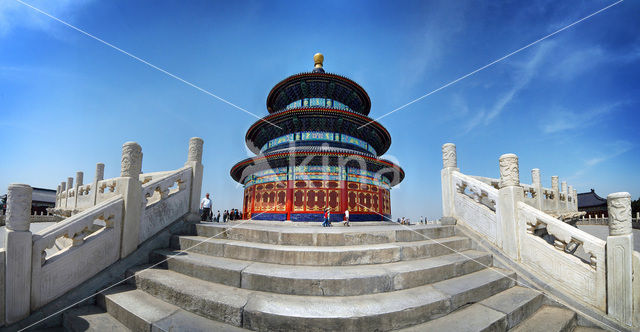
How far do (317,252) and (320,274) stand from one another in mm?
535

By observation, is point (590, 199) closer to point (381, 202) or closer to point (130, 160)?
point (381, 202)

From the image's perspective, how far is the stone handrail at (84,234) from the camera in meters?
3.56

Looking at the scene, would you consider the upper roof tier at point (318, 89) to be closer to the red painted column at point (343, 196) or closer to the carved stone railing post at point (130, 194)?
the red painted column at point (343, 196)

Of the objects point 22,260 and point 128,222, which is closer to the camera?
point 22,260

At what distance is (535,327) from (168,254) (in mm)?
6200

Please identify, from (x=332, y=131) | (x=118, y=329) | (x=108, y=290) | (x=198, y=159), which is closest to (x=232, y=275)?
(x=118, y=329)

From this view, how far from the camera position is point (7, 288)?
11.3 feet

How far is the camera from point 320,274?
3.74 m

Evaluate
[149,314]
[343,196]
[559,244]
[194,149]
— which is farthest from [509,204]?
[343,196]

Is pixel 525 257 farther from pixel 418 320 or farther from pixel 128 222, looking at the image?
pixel 128 222

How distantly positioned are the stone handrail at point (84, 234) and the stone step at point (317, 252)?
4.09 feet

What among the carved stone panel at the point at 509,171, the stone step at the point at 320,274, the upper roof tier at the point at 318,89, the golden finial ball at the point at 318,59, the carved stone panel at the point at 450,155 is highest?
the golden finial ball at the point at 318,59

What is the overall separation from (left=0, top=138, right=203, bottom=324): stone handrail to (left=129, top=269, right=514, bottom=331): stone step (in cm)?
123

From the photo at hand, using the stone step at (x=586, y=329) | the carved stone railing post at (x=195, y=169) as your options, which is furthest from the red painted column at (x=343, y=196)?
the stone step at (x=586, y=329)
